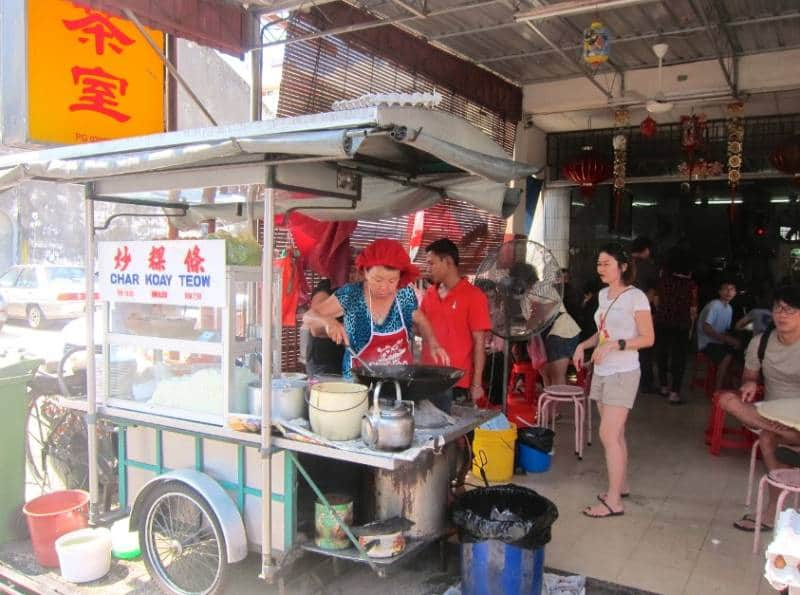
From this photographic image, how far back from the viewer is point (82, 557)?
3.22m

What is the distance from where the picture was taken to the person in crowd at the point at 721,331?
6.51 m

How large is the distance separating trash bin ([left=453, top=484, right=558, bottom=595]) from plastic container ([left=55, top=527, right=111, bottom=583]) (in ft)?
5.89

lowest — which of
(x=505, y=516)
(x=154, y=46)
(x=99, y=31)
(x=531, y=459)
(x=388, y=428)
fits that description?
(x=531, y=459)

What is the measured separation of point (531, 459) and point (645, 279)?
5405 mm

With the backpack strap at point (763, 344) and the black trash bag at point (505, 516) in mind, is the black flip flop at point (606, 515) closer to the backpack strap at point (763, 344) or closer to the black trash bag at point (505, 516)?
the black trash bag at point (505, 516)

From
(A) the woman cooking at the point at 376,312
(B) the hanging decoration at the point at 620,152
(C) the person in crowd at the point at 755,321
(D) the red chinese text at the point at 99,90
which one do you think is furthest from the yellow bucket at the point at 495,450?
(B) the hanging decoration at the point at 620,152

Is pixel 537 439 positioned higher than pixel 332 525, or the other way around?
pixel 332 525

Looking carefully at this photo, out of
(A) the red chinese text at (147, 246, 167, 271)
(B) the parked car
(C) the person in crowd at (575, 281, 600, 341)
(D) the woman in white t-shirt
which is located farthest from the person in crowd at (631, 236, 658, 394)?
(B) the parked car

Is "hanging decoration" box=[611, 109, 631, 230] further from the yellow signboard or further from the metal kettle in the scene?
the metal kettle

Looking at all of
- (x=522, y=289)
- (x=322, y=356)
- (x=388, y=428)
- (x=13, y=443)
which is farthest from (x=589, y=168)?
(x=13, y=443)

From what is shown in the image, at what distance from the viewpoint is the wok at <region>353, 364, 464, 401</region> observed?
285 cm

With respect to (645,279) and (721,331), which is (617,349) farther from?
(645,279)

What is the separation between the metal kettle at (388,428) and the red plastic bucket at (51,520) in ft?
6.26

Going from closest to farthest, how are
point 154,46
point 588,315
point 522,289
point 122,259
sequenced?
1. point 122,259
2. point 154,46
3. point 522,289
4. point 588,315
